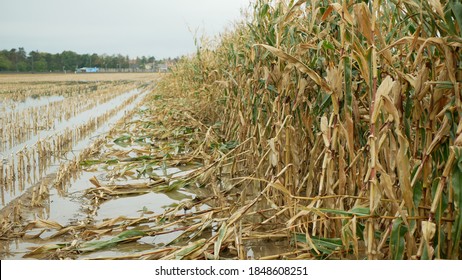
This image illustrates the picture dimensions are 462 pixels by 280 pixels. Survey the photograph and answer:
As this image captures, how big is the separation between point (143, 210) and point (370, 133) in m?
2.05

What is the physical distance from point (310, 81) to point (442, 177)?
133 centimetres

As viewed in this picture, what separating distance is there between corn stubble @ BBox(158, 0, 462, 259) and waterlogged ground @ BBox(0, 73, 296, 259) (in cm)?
7

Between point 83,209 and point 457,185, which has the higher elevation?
point 457,185

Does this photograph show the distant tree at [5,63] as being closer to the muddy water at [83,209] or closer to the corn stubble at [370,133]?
the muddy water at [83,209]

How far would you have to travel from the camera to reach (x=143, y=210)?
11.6 feet

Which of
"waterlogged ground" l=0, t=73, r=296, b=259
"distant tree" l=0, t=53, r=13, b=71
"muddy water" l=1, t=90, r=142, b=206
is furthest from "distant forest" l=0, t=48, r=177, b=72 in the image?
"waterlogged ground" l=0, t=73, r=296, b=259

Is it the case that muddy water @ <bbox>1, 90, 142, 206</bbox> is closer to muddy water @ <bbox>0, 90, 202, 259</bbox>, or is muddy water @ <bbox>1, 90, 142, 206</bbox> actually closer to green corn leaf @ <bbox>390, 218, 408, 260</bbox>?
muddy water @ <bbox>0, 90, 202, 259</bbox>

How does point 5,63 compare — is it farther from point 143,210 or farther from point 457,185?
point 457,185

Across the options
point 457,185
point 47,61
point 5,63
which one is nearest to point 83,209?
point 457,185

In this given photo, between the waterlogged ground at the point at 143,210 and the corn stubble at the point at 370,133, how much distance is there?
2.9 inches

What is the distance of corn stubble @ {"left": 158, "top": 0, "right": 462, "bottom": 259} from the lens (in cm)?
191

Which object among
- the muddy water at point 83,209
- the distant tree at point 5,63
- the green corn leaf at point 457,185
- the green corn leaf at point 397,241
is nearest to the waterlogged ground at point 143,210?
the muddy water at point 83,209
